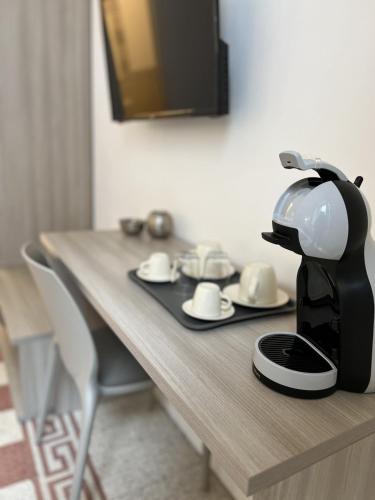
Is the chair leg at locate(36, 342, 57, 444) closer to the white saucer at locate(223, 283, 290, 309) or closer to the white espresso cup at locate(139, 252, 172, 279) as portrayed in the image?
the white espresso cup at locate(139, 252, 172, 279)

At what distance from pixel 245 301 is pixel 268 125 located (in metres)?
0.52

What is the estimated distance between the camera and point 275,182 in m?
1.12

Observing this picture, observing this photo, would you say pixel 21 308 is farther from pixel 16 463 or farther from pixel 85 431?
pixel 85 431

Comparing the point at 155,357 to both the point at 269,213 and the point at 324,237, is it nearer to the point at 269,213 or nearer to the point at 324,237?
the point at 324,237

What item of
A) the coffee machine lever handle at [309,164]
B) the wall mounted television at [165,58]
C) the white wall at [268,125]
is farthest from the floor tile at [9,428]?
the coffee machine lever handle at [309,164]

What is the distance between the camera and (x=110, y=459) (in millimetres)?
1443

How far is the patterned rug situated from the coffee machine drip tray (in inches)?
35.4

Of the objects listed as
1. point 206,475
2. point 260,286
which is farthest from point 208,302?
point 206,475

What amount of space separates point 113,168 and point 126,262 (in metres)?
1.13

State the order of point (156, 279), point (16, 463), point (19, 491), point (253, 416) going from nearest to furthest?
point (253, 416) < point (156, 279) < point (19, 491) < point (16, 463)

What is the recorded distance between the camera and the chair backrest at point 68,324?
99cm

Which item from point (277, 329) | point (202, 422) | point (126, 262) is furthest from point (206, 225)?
point (202, 422)

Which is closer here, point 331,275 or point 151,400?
point 331,275

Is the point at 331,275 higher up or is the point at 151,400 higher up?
the point at 331,275
